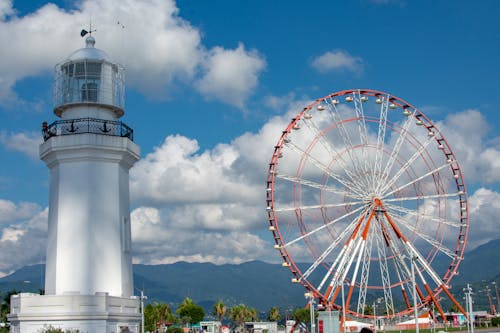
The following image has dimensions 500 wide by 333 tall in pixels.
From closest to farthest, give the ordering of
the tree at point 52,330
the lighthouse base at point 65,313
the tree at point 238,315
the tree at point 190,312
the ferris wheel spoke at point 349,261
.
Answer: the tree at point 52,330 < the lighthouse base at point 65,313 < the ferris wheel spoke at point 349,261 < the tree at point 190,312 < the tree at point 238,315

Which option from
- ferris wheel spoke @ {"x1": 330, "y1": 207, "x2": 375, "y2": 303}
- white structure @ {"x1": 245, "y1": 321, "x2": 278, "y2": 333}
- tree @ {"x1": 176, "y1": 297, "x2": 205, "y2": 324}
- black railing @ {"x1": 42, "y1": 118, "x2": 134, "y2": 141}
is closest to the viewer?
black railing @ {"x1": 42, "y1": 118, "x2": 134, "y2": 141}

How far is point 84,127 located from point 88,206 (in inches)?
139

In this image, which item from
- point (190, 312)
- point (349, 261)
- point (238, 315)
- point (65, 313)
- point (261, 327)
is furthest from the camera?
point (238, 315)

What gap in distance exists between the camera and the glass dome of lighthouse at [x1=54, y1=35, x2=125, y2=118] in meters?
29.3

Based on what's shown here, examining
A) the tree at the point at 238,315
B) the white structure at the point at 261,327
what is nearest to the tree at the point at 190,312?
the tree at the point at 238,315

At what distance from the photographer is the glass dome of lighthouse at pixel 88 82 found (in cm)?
2928

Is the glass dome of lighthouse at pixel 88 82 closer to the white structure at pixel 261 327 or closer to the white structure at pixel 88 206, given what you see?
the white structure at pixel 88 206

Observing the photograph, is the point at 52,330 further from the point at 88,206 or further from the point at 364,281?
the point at 364,281

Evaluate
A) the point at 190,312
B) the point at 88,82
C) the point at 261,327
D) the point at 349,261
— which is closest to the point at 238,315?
the point at 261,327

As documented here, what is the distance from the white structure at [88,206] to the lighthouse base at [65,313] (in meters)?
0.04

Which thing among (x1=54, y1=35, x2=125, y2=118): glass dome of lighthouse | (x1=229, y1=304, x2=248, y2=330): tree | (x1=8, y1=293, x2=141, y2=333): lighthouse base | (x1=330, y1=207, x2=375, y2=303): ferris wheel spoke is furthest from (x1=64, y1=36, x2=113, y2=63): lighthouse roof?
(x1=229, y1=304, x2=248, y2=330): tree

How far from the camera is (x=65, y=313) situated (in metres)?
25.3

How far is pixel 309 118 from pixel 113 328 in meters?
35.5

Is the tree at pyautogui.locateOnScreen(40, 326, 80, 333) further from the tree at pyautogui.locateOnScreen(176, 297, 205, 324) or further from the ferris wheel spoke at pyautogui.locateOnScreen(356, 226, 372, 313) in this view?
the tree at pyautogui.locateOnScreen(176, 297, 205, 324)
